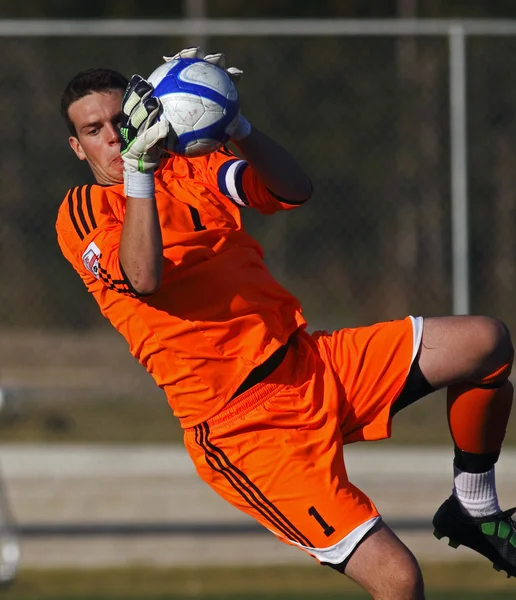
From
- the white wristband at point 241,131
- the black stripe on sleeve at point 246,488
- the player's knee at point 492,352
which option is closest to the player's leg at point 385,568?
the black stripe on sleeve at point 246,488

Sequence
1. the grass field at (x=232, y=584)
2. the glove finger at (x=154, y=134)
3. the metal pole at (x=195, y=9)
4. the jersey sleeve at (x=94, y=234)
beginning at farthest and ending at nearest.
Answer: the metal pole at (x=195, y=9) → the grass field at (x=232, y=584) → the jersey sleeve at (x=94, y=234) → the glove finger at (x=154, y=134)

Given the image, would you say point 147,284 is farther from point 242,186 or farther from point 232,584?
point 232,584

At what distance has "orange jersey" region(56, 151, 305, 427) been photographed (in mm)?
3508

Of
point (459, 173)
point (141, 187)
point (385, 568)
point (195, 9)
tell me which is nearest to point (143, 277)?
point (141, 187)

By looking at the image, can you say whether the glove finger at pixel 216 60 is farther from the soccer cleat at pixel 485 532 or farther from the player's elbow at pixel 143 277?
the soccer cleat at pixel 485 532

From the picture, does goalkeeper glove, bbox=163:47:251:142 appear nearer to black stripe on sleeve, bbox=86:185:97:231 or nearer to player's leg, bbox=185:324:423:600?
black stripe on sleeve, bbox=86:185:97:231

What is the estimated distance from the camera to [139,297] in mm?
3328

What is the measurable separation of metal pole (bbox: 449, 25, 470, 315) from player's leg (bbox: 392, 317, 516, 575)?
3.24 metres

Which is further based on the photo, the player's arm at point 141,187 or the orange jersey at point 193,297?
the orange jersey at point 193,297

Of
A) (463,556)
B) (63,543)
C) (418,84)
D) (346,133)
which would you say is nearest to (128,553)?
(63,543)

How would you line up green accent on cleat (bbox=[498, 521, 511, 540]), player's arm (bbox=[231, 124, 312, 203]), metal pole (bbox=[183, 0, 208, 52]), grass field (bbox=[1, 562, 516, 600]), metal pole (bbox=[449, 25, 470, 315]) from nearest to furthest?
player's arm (bbox=[231, 124, 312, 203]), green accent on cleat (bbox=[498, 521, 511, 540]), grass field (bbox=[1, 562, 516, 600]), metal pole (bbox=[449, 25, 470, 315]), metal pole (bbox=[183, 0, 208, 52])

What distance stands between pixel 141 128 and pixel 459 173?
422 cm

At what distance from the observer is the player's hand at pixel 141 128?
308 centimetres

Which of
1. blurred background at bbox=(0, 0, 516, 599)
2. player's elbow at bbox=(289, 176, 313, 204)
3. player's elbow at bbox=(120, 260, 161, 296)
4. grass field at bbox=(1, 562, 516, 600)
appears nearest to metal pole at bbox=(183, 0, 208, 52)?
blurred background at bbox=(0, 0, 516, 599)
